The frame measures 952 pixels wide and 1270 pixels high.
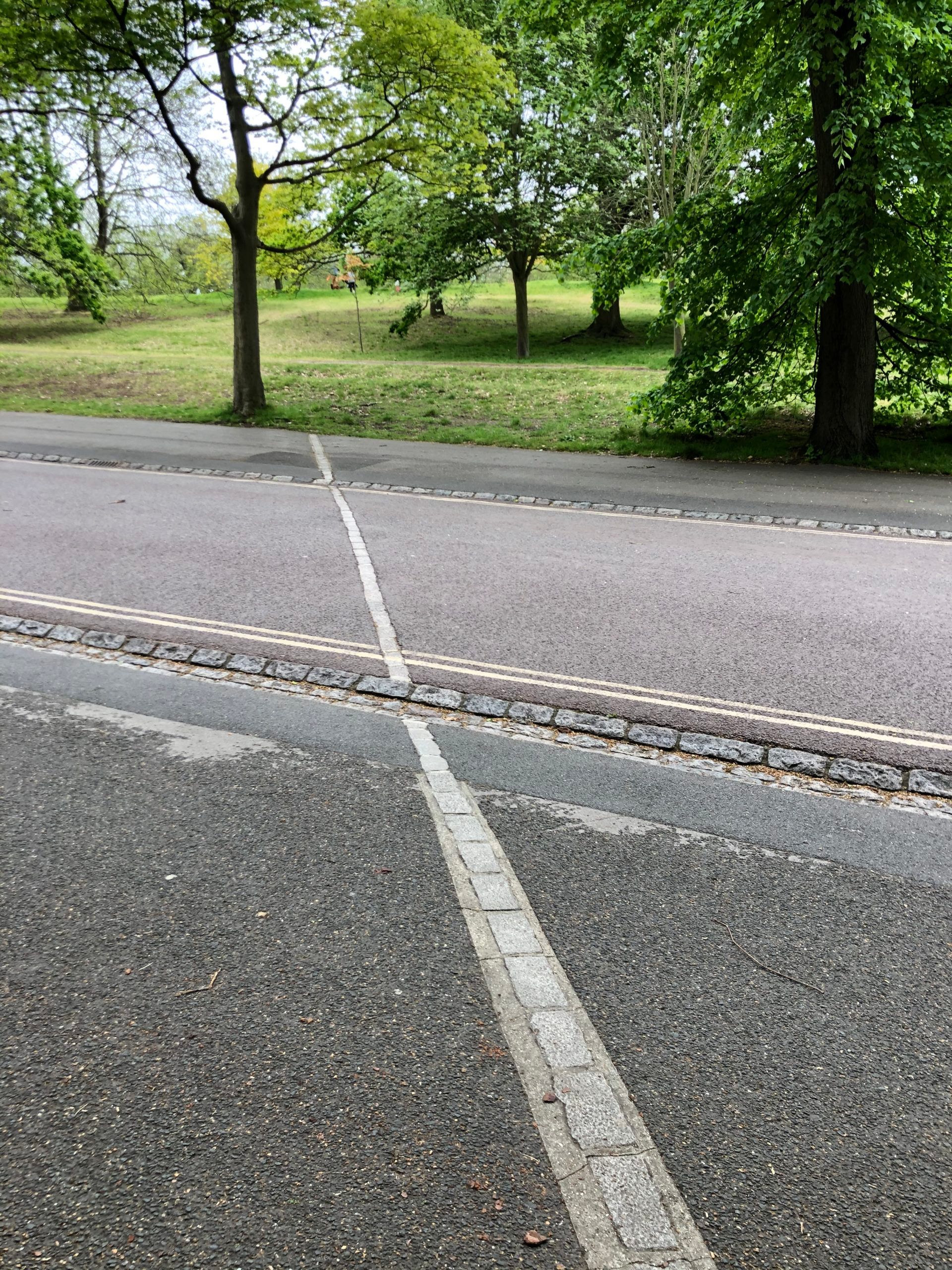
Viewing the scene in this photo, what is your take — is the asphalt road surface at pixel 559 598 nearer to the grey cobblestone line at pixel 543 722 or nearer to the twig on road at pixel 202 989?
the grey cobblestone line at pixel 543 722

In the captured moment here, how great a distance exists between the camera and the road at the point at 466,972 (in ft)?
8.25

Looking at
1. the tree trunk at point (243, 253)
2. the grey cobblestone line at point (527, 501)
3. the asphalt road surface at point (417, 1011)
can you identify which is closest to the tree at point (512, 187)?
the tree trunk at point (243, 253)

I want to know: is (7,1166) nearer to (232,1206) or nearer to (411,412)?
(232,1206)

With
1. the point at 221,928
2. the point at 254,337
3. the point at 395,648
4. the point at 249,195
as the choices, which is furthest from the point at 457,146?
the point at 221,928

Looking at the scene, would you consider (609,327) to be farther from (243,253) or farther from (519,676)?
(519,676)

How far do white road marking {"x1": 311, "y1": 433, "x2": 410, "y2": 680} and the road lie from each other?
10cm

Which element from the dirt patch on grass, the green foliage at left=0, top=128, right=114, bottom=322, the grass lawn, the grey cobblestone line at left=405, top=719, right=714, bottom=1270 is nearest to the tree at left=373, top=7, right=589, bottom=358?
the grass lawn

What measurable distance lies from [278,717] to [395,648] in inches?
50.6

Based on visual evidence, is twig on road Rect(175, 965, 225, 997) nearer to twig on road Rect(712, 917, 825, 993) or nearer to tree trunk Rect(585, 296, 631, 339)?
twig on road Rect(712, 917, 825, 993)

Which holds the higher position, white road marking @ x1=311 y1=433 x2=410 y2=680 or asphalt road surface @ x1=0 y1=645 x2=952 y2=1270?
white road marking @ x1=311 y1=433 x2=410 y2=680

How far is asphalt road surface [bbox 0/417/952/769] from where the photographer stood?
Answer: 5883mm

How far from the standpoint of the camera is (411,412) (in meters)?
19.4

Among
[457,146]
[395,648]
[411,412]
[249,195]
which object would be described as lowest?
[395,648]

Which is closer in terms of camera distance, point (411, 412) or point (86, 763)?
point (86, 763)
